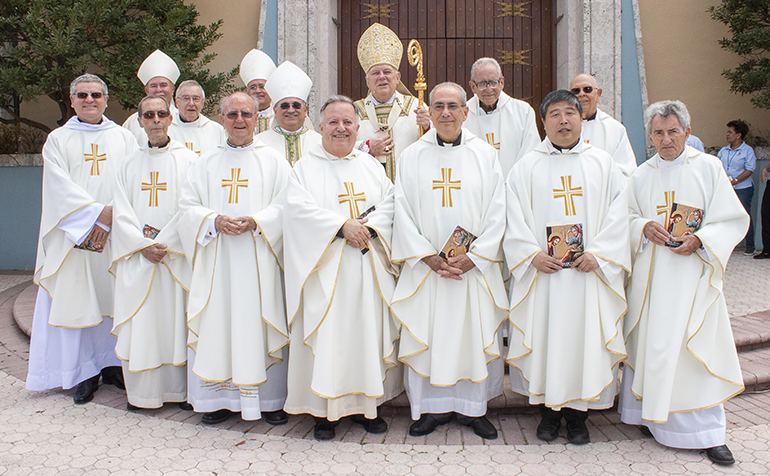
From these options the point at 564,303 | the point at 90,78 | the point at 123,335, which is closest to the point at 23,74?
the point at 90,78

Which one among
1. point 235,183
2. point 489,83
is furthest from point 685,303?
point 235,183

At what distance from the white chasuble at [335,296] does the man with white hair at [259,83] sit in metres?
1.70

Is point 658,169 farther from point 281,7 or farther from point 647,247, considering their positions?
point 281,7

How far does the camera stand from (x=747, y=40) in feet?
25.3

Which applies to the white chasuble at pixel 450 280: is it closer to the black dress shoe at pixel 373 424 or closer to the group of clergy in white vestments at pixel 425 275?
the group of clergy in white vestments at pixel 425 275

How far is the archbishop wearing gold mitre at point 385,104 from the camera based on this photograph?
15.1 ft

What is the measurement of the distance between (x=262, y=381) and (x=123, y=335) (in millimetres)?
1041

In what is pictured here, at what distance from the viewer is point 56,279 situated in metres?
4.29

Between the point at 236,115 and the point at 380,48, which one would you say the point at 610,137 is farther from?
the point at 236,115

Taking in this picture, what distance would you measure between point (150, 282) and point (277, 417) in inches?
46.6

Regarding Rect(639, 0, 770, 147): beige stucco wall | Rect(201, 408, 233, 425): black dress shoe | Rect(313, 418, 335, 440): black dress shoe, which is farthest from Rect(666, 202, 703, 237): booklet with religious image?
Rect(639, 0, 770, 147): beige stucco wall

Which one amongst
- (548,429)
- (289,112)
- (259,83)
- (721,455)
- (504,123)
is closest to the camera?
(721,455)

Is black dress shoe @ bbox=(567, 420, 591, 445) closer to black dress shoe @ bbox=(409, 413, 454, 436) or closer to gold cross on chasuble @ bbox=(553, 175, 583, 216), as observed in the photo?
black dress shoe @ bbox=(409, 413, 454, 436)

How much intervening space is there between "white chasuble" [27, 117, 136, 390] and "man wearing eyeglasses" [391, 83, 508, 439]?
86.8 inches
